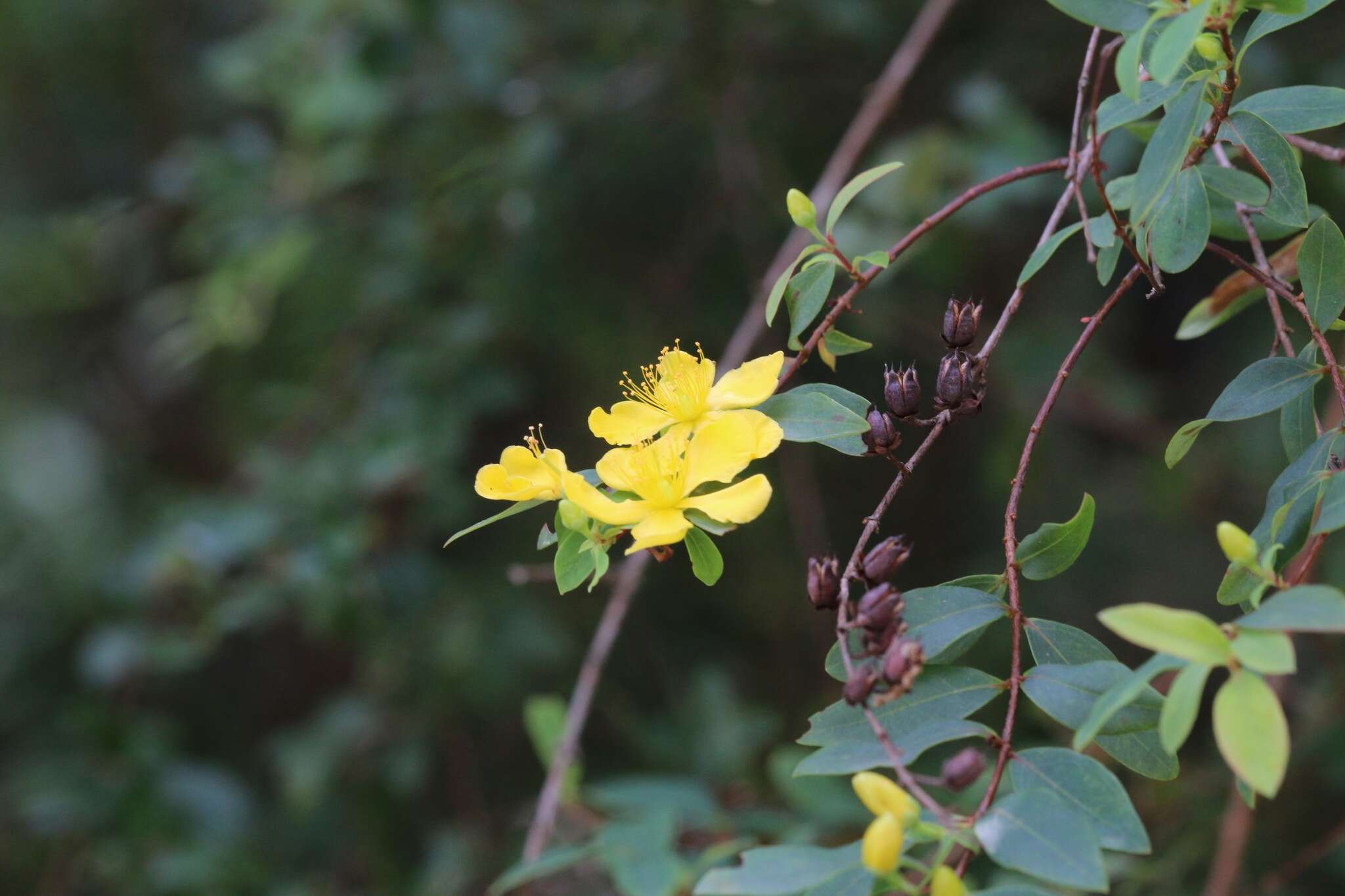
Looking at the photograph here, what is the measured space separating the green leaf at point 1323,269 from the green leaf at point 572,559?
439 millimetres

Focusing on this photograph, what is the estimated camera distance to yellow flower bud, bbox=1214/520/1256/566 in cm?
52

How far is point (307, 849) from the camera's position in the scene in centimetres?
196

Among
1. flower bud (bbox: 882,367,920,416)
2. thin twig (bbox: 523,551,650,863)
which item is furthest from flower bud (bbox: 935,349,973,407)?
thin twig (bbox: 523,551,650,863)

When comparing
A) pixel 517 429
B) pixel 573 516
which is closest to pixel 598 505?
pixel 573 516

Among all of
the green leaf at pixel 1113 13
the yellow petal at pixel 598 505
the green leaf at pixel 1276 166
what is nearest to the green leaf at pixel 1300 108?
the green leaf at pixel 1276 166

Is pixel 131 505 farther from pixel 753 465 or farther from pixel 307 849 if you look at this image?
pixel 753 465

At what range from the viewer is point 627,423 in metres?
0.72

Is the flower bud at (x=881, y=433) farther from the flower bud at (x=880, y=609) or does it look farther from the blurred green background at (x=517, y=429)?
the blurred green background at (x=517, y=429)

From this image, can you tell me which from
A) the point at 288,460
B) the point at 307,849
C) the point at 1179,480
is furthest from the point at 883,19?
the point at 307,849

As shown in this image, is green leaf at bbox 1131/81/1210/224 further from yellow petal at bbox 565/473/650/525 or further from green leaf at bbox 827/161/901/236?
yellow petal at bbox 565/473/650/525

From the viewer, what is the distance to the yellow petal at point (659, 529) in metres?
0.58

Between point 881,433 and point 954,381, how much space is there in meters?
0.05

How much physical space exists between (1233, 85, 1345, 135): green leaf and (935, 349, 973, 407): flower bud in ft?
0.74

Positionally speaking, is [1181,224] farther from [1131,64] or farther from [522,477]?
[522,477]
